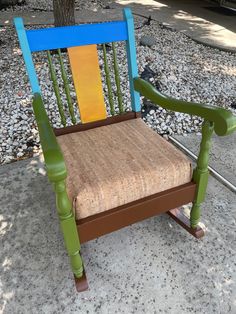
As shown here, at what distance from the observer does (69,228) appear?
1.26 meters

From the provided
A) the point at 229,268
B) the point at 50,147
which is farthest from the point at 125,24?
the point at 229,268

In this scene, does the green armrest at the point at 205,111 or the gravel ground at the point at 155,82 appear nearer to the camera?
the green armrest at the point at 205,111

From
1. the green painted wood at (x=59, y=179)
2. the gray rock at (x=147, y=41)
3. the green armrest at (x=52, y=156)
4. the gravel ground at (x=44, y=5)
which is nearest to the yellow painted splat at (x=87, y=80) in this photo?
the green painted wood at (x=59, y=179)

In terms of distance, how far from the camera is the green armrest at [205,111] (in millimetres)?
1231

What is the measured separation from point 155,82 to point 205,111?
210 centimetres

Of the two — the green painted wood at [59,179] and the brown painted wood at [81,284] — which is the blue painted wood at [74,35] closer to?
the green painted wood at [59,179]

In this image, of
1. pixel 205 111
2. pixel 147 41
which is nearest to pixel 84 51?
pixel 205 111

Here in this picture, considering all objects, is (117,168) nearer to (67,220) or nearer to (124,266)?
(67,220)

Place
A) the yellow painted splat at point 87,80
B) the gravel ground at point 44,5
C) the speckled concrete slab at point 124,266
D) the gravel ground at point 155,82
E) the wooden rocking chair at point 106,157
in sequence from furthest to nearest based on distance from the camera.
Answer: the gravel ground at point 44,5 < the gravel ground at point 155,82 < the yellow painted splat at point 87,80 < the speckled concrete slab at point 124,266 < the wooden rocking chair at point 106,157

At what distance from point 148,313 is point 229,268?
52 cm

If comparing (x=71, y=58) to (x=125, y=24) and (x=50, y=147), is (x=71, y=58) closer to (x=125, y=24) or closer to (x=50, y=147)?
(x=125, y=24)

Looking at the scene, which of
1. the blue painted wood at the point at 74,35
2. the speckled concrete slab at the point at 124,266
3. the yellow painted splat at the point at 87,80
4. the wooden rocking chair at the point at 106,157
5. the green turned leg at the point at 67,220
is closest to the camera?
the green turned leg at the point at 67,220

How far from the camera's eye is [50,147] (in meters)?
1.11

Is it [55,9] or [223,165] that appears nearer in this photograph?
[223,165]
